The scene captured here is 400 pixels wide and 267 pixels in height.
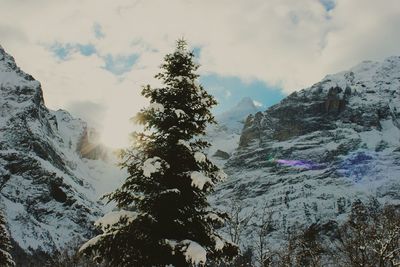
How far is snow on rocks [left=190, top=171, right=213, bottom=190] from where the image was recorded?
15262 mm

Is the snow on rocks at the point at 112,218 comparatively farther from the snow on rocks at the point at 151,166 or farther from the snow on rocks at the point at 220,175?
the snow on rocks at the point at 220,175

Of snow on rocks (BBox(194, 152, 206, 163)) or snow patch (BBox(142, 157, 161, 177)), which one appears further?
snow on rocks (BBox(194, 152, 206, 163))

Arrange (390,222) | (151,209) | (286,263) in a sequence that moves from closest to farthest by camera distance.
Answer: (151,209), (390,222), (286,263)

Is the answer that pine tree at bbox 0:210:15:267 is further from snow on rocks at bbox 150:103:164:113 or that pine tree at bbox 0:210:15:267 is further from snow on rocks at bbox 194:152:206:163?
snow on rocks at bbox 194:152:206:163

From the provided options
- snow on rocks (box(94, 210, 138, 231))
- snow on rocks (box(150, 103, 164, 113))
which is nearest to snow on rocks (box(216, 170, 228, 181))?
snow on rocks (box(150, 103, 164, 113))

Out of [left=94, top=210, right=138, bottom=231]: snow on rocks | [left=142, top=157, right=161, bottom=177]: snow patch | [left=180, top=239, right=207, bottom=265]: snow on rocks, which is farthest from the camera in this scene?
[left=142, top=157, right=161, bottom=177]: snow patch

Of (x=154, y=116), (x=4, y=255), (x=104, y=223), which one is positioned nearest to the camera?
(x=104, y=223)

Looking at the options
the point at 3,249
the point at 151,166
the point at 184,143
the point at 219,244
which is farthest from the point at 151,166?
the point at 3,249

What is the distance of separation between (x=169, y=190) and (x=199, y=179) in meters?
1.03

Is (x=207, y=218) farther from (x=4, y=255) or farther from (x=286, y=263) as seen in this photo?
(x=286, y=263)

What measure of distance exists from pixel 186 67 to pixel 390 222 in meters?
22.4

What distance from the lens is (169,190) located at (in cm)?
1584

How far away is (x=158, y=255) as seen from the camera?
15789 millimetres

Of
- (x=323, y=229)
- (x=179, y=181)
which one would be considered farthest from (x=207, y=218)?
(x=323, y=229)
